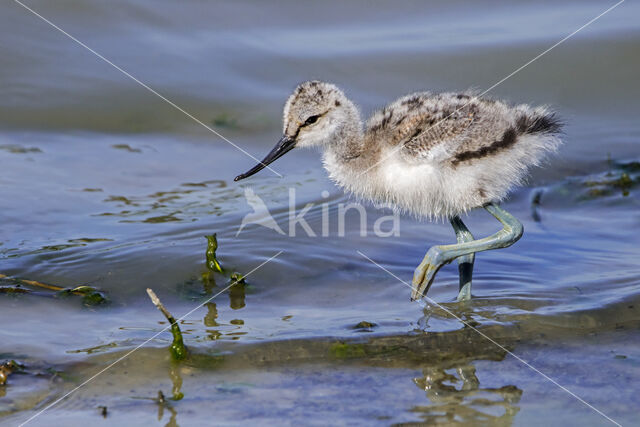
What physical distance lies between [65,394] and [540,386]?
66.5 inches

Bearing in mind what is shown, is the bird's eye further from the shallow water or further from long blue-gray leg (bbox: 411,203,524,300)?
long blue-gray leg (bbox: 411,203,524,300)

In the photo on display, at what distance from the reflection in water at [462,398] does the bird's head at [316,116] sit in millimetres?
1473

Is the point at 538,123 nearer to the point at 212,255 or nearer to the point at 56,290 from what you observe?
the point at 212,255

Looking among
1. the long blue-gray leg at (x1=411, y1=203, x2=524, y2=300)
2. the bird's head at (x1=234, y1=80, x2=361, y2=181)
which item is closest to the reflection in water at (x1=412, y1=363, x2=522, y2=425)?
the long blue-gray leg at (x1=411, y1=203, x2=524, y2=300)

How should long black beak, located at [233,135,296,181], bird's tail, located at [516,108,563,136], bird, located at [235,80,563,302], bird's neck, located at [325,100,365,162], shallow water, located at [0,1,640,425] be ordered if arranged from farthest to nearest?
long black beak, located at [233,135,296,181]
bird's neck, located at [325,100,365,162]
bird's tail, located at [516,108,563,136]
bird, located at [235,80,563,302]
shallow water, located at [0,1,640,425]

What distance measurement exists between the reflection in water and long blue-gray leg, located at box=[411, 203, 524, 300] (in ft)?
2.35

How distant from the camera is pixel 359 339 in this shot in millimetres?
3334

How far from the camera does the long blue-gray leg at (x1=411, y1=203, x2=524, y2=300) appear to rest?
3.78 metres

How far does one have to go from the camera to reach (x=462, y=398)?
2.86 metres

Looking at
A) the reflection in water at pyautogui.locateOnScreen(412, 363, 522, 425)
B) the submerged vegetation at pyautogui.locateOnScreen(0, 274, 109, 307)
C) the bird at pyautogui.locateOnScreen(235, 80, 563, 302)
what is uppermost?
the bird at pyautogui.locateOnScreen(235, 80, 563, 302)

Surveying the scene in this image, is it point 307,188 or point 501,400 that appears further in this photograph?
point 307,188

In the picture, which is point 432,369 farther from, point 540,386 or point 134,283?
point 134,283

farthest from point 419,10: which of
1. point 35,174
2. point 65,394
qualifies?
point 65,394

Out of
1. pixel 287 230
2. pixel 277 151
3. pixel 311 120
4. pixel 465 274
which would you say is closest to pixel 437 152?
pixel 465 274
